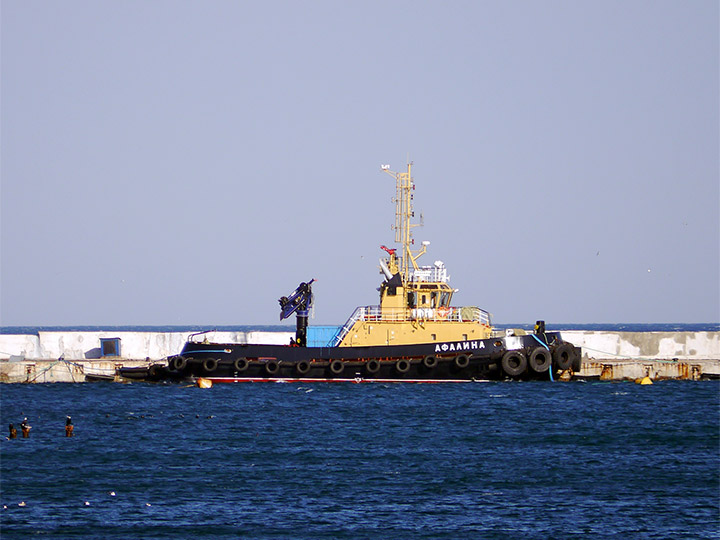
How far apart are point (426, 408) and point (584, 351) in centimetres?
2182

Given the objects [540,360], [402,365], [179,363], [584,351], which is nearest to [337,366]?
[402,365]

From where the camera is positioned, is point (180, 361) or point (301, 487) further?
point (180, 361)

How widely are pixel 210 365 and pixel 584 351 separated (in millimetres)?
22497

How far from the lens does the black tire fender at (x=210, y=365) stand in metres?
41.5

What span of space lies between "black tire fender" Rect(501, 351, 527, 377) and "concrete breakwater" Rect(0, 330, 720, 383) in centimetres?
622

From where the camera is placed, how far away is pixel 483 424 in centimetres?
3134

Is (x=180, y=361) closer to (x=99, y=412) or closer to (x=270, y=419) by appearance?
(x=99, y=412)

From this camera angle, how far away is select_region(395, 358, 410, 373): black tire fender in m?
39.8

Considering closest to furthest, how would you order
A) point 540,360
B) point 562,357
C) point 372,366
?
1. point 372,366
2. point 540,360
3. point 562,357

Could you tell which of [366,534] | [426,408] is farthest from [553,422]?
[366,534]

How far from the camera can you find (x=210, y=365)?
41.5 metres

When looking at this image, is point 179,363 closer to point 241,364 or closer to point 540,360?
point 241,364

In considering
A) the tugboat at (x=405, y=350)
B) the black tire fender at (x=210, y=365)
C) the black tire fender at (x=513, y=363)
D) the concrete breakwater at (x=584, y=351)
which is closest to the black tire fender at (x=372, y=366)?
the tugboat at (x=405, y=350)

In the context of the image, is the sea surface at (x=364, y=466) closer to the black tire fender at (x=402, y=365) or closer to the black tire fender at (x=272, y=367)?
the black tire fender at (x=402, y=365)
